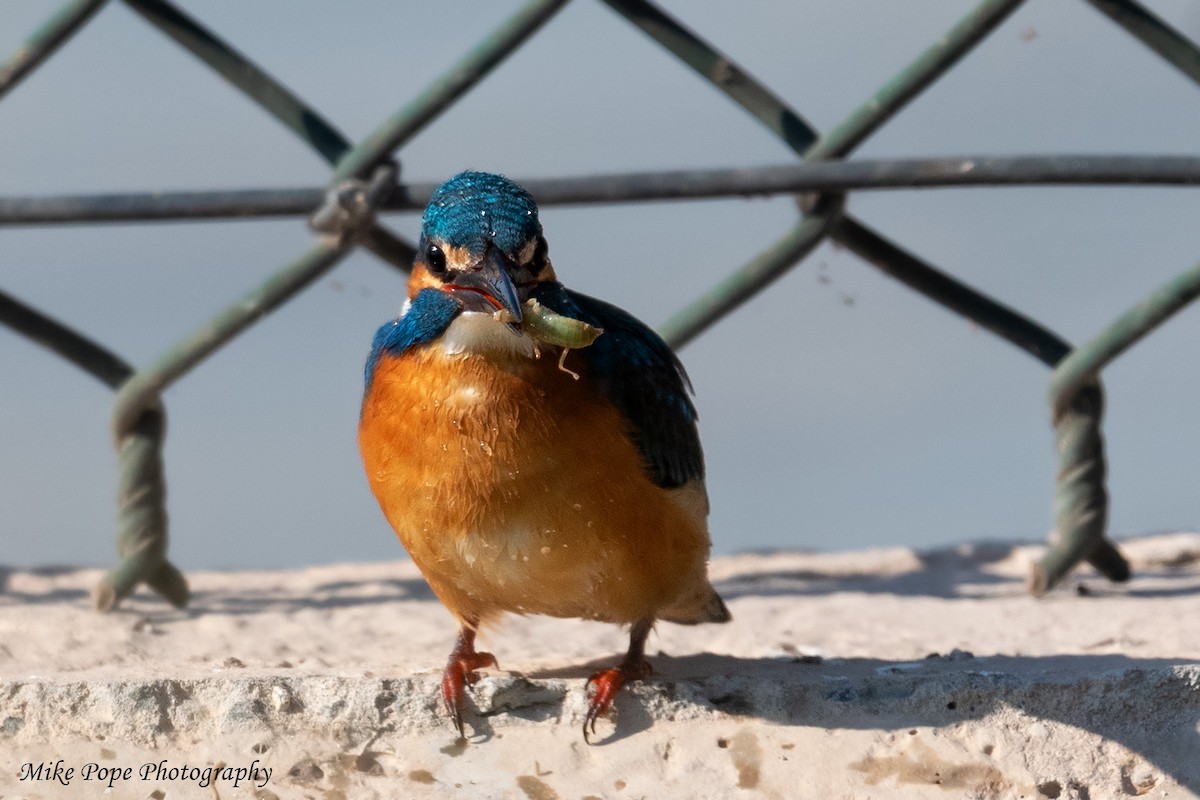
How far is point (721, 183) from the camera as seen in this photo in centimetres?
571

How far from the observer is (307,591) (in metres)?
6.26

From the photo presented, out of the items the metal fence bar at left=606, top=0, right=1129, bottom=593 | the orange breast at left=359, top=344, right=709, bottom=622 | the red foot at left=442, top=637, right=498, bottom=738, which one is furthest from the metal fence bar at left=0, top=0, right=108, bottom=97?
the red foot at left=442, top=637, right=498, bottom=738

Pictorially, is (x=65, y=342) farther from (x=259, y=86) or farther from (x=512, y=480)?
(x=512, y=480)

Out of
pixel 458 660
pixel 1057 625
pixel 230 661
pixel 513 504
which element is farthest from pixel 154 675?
pixel 1057 625

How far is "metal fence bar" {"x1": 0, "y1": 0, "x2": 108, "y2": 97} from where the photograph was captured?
233 inches

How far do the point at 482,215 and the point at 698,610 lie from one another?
1422 millimetres

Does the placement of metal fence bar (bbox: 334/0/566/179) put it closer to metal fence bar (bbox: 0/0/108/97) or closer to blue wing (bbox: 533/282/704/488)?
metal fence bar (bbox: 0/0/108/97)

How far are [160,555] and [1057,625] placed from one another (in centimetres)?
322

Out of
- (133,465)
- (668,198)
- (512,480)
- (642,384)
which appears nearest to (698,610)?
(642,384)

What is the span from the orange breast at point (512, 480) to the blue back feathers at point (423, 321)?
0.03 meters

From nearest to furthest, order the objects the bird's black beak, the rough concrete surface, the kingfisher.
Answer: the bird's black beak, the kingfisher, the rough concrete surface

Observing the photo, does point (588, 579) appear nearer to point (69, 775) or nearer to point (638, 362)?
point (638, 362)

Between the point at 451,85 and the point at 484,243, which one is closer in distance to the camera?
the point at 484,243

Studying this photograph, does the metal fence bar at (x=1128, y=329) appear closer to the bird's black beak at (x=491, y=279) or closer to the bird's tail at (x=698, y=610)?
the bird's tail at (x=698, y=610)
